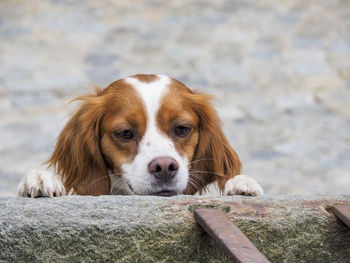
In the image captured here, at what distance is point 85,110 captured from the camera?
11.7 ft

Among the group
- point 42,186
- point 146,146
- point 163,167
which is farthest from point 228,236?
point 146,146

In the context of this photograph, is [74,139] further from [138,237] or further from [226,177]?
[138,237]

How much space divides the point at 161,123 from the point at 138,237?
4.30 ft

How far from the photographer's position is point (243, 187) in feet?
9.48

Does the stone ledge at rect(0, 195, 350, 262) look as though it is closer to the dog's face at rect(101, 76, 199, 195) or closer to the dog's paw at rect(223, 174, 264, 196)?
the dog's paw at rect(223, 174, 264, 196)

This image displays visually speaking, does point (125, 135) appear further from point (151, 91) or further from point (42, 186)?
point (42, 186)

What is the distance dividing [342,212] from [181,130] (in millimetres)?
1330

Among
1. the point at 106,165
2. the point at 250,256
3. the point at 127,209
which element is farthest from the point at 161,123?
the point at 250,256

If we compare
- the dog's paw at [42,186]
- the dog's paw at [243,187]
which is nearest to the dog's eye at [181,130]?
the dog's paw at [243,187]

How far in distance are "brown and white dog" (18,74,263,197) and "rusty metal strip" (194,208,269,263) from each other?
0.87 meters

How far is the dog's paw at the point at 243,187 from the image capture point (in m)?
2.84

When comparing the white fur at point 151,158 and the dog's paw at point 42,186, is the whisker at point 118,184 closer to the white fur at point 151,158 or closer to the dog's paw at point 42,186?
the white fur at point 151,158

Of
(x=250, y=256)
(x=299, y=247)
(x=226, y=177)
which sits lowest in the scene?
(x=226, y=177)

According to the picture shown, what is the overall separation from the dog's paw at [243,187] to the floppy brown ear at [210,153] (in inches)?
17.6
